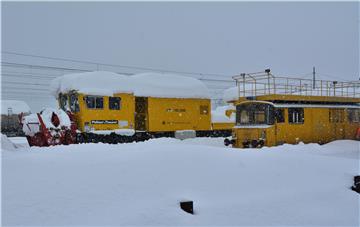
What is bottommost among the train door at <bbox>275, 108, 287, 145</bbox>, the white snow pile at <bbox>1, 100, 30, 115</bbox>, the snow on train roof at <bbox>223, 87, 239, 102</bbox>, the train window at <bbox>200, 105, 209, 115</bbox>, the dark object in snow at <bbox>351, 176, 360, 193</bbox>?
the dark object in snow at <bbox>351, 176, 360, 193</bbox>

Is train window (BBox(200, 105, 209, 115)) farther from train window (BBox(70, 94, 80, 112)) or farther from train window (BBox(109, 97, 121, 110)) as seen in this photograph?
train window (BBox(70, 94, 80, 112))

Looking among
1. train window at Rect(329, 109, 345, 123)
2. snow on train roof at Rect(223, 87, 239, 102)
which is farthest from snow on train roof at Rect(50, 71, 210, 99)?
train window at Rect(329, 109, 345, 123)

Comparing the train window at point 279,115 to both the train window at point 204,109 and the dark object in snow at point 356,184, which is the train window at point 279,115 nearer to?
the dark object in snow at point 356,184

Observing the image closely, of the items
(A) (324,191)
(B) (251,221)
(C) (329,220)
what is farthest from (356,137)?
(B) (251,221)

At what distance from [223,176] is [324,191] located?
7.90ft

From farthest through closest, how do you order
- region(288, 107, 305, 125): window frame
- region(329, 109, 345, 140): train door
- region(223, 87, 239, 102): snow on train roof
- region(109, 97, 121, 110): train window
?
region(223, 87, 239, 102): snow on train roof < region(109, 97, 121, 110): train window < region(329, 109, 345, 140): train door < region(288, 107, 305, 125): window frame

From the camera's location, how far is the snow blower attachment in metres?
15.1

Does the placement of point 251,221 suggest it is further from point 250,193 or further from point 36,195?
point 36,195

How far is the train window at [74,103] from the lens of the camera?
17547 millimetres

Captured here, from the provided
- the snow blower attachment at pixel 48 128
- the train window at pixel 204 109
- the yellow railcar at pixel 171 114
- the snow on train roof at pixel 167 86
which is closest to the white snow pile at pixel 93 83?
the snow on train roof at pixel 167 86

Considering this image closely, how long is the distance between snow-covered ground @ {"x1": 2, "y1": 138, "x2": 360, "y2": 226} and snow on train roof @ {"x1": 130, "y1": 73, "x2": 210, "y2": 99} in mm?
11670

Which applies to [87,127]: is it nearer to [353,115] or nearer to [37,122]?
[37,122]

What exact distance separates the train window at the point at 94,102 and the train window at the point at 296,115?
9256mm

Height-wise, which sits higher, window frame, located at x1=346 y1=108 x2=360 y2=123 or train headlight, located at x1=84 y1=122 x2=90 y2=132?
window frame, located at x1=346 y1=108 x2=360 y2=123
